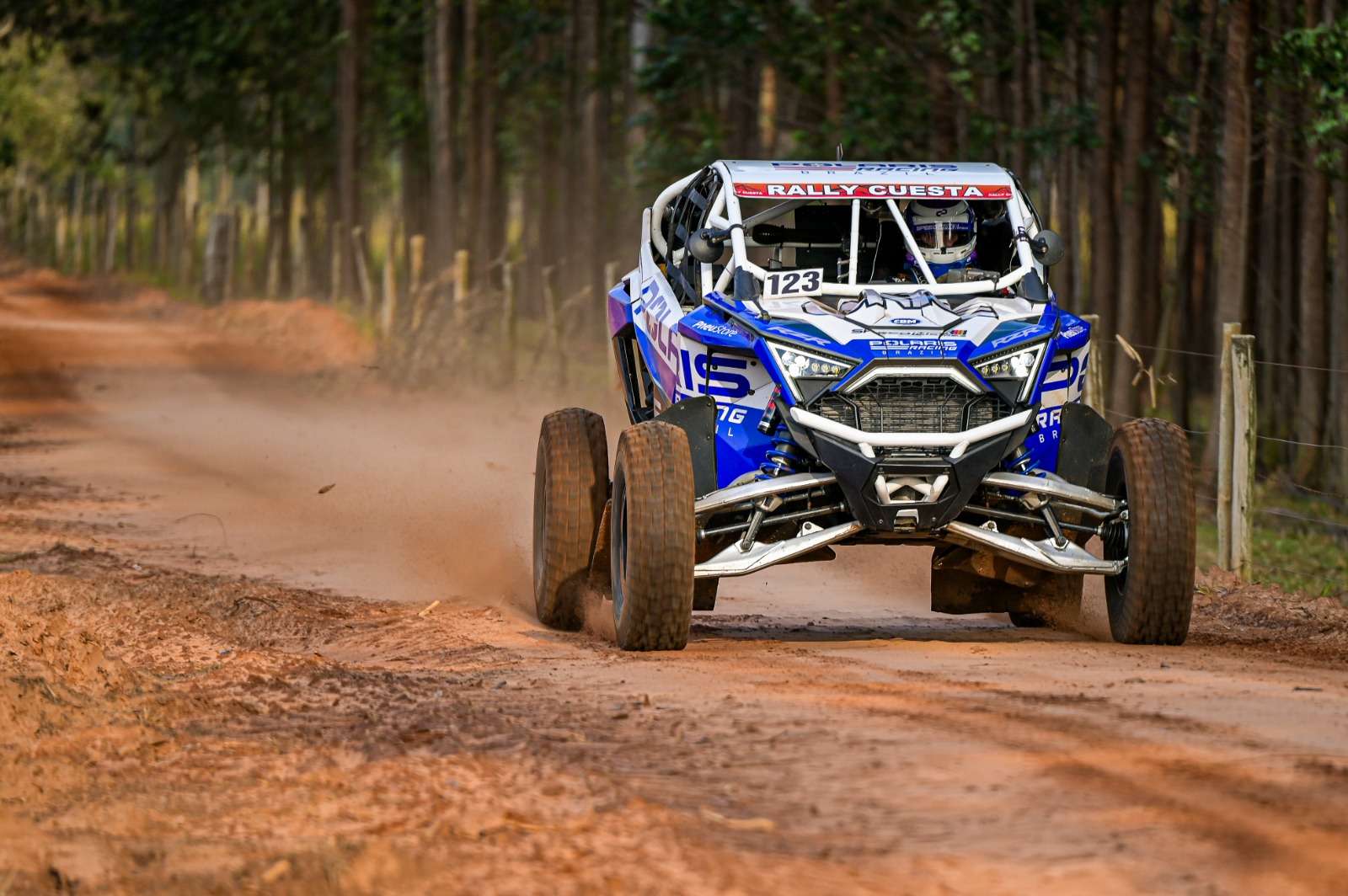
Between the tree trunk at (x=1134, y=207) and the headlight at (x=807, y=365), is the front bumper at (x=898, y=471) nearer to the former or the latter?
the headlight at (x=807, y=365)

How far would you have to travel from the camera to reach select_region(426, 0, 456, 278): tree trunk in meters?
32.1

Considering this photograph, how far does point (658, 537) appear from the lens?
8.48 metres

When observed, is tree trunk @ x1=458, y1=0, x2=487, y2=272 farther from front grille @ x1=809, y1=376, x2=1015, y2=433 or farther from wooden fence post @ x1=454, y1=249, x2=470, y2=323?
front grille @ x1=809, y1=376, x2=1015, y2=433

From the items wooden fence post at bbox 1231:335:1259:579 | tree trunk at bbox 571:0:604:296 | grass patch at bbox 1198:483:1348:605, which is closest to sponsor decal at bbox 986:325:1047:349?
wooden fence post at bbox 1231:335:1259:579

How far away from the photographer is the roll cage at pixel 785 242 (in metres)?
9.57

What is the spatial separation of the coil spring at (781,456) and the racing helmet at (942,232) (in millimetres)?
1695

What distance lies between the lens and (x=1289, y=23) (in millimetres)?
20469

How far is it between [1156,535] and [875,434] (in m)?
1.44

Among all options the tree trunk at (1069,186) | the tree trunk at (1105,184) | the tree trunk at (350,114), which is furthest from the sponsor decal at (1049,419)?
the tree trunk at (350,114)

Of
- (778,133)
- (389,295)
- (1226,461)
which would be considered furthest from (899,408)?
(778,133)

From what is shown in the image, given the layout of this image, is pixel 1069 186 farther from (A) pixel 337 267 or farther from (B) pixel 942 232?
(A) pixel 337 267

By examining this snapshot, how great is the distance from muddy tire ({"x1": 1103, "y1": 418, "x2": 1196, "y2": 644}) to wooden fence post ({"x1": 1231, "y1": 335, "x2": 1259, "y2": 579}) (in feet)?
10.7

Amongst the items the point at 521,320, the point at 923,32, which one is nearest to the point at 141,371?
the point at 521,320

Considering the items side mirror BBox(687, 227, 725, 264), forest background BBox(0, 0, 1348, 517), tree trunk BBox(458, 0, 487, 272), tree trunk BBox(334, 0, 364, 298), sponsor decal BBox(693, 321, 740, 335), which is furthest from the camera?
tree trunk BBox(334, 0, 364, 298)
